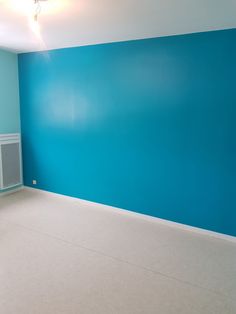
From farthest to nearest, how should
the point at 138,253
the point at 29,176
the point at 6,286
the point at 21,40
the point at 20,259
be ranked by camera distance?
the point at 29,176 < the point at 21,40 < the point at 138,253 < the point at 20,259 < the point at 6,286

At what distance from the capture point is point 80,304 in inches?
73.2

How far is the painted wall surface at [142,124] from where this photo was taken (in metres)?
2.80

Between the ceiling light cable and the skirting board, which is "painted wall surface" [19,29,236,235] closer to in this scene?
the skirting board

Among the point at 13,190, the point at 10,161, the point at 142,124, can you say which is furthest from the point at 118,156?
the point at 13,190

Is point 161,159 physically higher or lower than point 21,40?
lower

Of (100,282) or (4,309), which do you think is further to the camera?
(100,282)

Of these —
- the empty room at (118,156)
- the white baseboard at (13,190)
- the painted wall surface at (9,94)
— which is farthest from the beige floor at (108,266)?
the painted wall surface at (9,94)

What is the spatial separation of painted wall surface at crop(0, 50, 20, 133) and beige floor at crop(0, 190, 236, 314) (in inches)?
60.3

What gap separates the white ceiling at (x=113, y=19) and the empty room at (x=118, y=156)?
0.02m

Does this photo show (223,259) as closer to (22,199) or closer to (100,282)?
(100,282)

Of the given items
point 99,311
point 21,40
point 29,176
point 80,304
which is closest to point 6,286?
point 80,304

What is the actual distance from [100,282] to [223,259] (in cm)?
128

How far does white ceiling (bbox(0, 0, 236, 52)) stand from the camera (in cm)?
208

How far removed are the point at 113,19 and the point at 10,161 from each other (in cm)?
291
